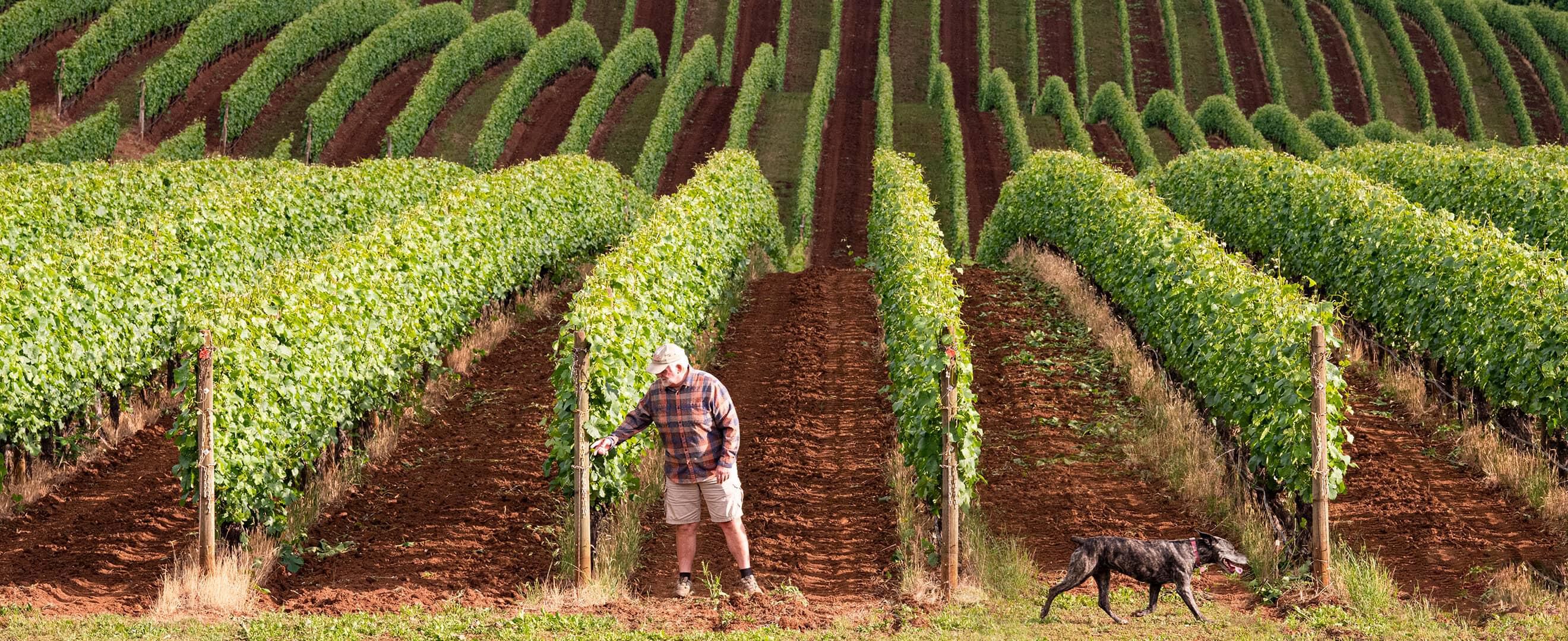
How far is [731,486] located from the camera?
10.4m

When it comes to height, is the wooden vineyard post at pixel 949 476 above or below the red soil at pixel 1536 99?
below

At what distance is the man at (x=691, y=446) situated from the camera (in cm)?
1008

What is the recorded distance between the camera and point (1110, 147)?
5566cm

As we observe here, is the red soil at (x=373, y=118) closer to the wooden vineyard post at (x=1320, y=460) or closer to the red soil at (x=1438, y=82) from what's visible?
the wooden vineyard post at (x=1320, y=460)

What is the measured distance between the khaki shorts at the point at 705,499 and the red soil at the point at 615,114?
42696 millimetres

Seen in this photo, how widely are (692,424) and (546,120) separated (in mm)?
47554

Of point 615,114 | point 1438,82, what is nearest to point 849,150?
point 615,114

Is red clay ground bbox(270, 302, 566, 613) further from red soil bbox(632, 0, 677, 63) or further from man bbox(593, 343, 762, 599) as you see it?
red soil bbox(632, 0, 677, 63)

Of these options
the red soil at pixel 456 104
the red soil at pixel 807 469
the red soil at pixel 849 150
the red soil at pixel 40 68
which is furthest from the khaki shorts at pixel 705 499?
the red soil at pixel 40 68

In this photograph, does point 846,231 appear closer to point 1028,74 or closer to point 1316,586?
point 1028,74

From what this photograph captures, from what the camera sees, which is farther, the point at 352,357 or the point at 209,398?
the point at 352,357

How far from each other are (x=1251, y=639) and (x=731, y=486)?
12.7ft

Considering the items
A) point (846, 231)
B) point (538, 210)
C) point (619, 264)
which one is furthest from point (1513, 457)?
point (846, 231)

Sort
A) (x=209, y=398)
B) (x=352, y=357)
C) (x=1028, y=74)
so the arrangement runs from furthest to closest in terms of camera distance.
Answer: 1. (x=1028, y=74)
2. (x=352, y=357)
3. (x=209, y=398)
